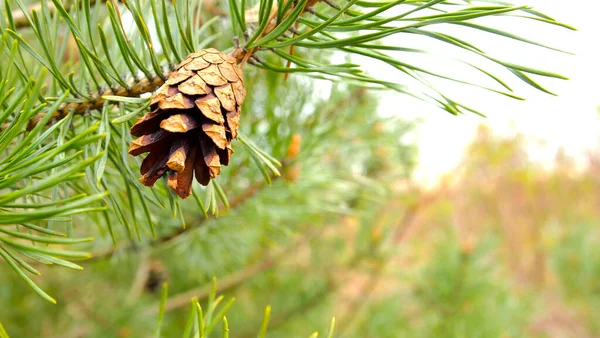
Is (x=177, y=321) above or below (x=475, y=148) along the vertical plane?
above

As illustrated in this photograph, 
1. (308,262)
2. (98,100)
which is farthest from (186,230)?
(308,262)

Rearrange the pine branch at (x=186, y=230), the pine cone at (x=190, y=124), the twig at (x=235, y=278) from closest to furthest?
the pine cone at (x=190, y=124) < the pine branch at (x=186, y=230) < the twig at (x=235, y=278)

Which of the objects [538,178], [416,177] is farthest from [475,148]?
[416,177]

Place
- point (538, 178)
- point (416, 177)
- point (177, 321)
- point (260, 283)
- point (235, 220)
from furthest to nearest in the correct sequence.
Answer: point (538, 178), point (416, 177), point (260, 283), point (177, 321), point (235, 220)

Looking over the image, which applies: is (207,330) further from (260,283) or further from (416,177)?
(416,177)

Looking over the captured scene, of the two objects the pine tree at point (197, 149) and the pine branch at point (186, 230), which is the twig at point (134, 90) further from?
the pine branch at point (186, 230)

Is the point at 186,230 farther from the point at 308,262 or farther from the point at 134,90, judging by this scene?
the point at 308,262

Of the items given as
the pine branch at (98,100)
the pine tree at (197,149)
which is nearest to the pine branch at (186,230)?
the pine tree at (197,149)

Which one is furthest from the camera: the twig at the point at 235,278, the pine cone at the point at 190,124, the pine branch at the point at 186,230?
the twig at the point at 235,278
